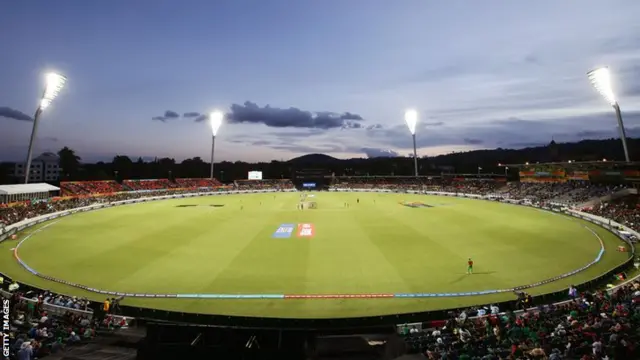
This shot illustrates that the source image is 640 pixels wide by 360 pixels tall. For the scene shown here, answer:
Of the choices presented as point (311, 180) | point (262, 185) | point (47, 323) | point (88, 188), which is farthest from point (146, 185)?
point (47, 323)

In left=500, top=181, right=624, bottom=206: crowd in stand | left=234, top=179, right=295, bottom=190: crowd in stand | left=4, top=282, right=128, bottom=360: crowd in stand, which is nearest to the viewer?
left=4, top=282, right=128, bottom=360: crowd in stand

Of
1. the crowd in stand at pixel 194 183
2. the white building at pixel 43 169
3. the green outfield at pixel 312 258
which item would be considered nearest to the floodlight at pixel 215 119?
the crowd in stand at pixel 194 183

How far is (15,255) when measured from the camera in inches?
1110

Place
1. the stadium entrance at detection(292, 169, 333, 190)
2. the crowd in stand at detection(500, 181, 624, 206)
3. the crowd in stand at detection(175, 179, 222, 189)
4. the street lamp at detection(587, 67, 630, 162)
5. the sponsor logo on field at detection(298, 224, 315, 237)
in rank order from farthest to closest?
the stadium entrance at detection(292, 169, 333, 190)
the crowd in stand at detection(175, 179, 222, 189)
the crowd in stand at detection(500, 181, 624, 206)
the street lamp at detection(587, 67, 630, 162)
the sponsor logo on field at detection(298, 224, 315, 237)

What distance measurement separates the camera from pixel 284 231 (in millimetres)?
38031

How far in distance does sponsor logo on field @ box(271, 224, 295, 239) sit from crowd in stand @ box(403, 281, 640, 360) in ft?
73.7

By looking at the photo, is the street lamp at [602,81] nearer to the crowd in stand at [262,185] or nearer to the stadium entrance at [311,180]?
the stadium entrance at [311,180]

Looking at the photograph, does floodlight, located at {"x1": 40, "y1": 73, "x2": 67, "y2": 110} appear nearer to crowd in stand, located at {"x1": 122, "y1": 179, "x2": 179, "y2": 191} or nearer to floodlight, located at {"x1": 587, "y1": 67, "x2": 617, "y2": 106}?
crowd in stand, located at {"x1": 122, "y1": 179, "x2": 179, "y2": 191}

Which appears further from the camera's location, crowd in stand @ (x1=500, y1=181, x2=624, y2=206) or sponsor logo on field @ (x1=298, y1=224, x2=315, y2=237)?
crowd in stand @ (x1=500, y1=181, x2=624, y2=206)

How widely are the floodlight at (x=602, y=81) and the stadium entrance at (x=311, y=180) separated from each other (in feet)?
245

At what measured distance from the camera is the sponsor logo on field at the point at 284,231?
116 ft

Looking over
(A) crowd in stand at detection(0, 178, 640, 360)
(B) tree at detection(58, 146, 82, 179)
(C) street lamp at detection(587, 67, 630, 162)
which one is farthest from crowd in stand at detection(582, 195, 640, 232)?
(B) tree at detection(58, 146, 82, 179)

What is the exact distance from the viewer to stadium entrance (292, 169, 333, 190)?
110m

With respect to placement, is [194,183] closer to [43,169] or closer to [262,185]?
[262,185]
